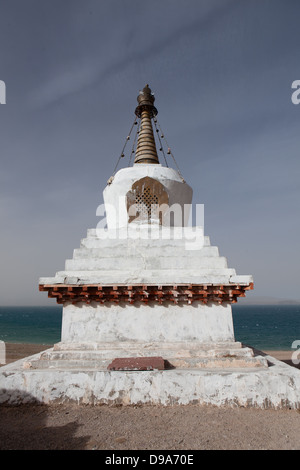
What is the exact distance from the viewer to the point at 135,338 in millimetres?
7281

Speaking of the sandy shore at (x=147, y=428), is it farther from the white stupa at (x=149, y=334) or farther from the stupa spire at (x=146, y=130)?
the stupa spire at (x=146, y=130)

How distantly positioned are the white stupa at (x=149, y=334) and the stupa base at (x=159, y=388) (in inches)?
0.8

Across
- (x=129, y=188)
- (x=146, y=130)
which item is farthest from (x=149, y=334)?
(x=146, y=130)

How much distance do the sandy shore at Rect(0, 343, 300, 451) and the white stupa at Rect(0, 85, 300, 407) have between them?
0.82ft

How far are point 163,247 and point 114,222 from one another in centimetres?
310

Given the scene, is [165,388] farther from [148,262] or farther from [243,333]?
[243,333]

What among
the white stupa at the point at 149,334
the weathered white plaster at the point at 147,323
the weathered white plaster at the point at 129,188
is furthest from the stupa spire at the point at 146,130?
the weathered white plaster at the point at 147,323

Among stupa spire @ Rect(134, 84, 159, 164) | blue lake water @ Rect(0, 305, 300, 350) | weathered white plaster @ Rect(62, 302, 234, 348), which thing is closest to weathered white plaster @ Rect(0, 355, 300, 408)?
weathered white plaster @ Rect(62, 302, 234, 348)

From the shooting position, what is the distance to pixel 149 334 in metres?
7.32

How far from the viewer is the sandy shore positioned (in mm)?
4777

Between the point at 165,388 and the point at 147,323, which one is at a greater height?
the point at 147,323

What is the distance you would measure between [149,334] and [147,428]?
233 centimetres

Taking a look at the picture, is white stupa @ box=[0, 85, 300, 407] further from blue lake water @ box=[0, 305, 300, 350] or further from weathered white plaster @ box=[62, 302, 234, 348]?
blue lake water @ box=[0, 305, 300, 350]
